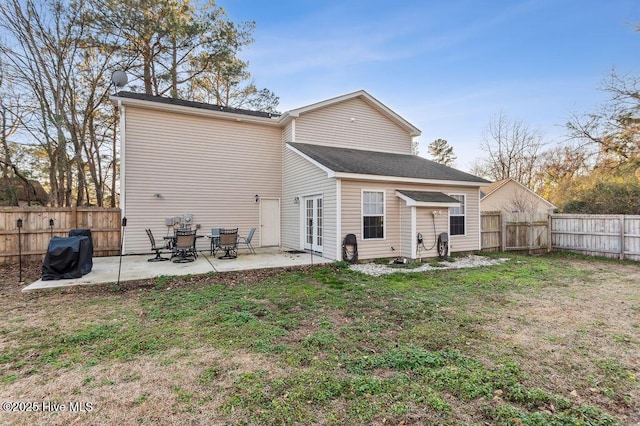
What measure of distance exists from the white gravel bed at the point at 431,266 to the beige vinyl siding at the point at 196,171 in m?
5.40

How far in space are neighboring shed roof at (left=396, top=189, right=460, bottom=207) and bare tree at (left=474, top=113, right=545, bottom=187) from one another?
1737 cm

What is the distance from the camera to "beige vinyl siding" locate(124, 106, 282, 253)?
10.1 metres

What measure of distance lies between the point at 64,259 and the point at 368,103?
455 inches

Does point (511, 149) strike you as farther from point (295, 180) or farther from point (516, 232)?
point (295, 180)

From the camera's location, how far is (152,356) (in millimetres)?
3164

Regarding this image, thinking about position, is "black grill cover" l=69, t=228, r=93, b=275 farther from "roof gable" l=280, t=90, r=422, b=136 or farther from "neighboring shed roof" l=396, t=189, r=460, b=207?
"neighboring shed roof" l=396, t=189, r=460, b=207

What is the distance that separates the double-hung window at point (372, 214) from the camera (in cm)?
909

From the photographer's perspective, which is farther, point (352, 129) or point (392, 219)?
point (352, 129)

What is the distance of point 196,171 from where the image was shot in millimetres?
10898

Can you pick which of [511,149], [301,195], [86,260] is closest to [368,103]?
[301,195]

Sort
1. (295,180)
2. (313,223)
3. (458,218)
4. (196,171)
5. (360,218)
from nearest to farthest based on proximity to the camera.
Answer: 1. (360,218)
2. (313,223)
3. (458,218)
4. (196,171)
5. (295,180)

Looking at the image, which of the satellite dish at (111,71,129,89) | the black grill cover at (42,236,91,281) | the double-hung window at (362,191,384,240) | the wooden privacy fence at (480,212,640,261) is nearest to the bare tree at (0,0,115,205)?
the satellite dish at (111,71,129,89)

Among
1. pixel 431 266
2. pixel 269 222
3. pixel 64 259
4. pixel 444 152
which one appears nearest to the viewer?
pixel 64 259

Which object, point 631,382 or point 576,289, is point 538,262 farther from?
point 631,382
